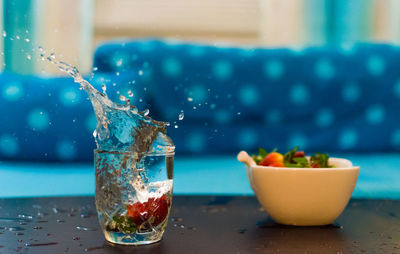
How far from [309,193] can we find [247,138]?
3.53 feet

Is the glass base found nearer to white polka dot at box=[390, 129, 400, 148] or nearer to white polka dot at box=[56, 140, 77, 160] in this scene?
white polka dot at box=[56, 140, 77, 160]

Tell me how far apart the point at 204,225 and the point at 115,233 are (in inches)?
6.0

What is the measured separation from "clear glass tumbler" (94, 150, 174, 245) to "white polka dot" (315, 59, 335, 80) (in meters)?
1.32

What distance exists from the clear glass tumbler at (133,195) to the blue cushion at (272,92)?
3.56ft

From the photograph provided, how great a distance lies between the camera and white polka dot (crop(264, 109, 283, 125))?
183 centimetres

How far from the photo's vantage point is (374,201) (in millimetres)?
959

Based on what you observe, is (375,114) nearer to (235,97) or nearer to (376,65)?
(376,65)

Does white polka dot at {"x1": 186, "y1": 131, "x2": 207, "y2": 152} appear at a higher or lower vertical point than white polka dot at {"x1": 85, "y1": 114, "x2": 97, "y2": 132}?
lower

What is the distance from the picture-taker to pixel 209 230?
679 millimetres

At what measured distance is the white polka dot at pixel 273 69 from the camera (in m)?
1.83

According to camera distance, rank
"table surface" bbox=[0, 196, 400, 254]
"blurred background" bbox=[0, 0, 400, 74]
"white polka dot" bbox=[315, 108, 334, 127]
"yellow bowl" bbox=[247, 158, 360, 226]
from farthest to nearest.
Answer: "blurred background" bbox=[0, 0, 400, 74], "white polka dot" bbox=[315, 108, 334, 127], "yellow bowl" bbox=[247, 158, 360, 226], "table surface" bbox=[0, 196, 400, 254]

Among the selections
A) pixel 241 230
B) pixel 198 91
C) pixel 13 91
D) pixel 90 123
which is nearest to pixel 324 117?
pixel 198 91

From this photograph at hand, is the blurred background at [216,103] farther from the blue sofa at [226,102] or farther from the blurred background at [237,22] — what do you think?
the blurred background at [237,22]

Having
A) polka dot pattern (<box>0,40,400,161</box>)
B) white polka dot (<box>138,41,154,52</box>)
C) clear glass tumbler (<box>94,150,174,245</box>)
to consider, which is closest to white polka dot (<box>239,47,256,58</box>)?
polka dot pattern (<box>0,40,400,161</box>)
